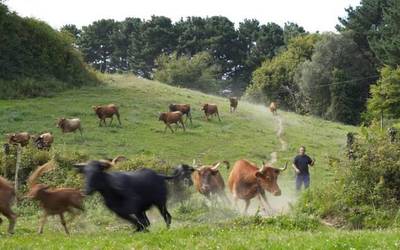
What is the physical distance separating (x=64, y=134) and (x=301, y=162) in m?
15.1

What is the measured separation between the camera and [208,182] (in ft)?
62.9

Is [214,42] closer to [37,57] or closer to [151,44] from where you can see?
[151,44]

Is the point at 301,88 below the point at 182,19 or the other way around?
below

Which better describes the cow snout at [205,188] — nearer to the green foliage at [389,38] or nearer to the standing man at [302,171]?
the standing man at [302,171]

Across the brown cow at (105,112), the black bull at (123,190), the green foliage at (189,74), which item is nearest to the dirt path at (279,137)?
the brown cow at (105,112)

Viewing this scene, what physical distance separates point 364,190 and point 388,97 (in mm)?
43242

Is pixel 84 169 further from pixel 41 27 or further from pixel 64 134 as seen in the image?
pixel 41 27

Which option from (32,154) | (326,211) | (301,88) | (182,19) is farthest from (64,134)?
(182,19)

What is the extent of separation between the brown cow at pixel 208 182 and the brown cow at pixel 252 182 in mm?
391

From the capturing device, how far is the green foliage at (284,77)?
81938 mm

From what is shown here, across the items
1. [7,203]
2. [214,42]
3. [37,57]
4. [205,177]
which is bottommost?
[7,203]

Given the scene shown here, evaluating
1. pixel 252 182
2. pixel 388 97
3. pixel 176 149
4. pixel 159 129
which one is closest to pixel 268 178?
pixel 252 182

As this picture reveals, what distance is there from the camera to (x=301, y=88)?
73562 millimetres

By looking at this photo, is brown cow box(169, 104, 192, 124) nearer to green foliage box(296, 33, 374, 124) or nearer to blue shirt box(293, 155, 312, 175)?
blue shirt box(293, 155, 312, 175)
